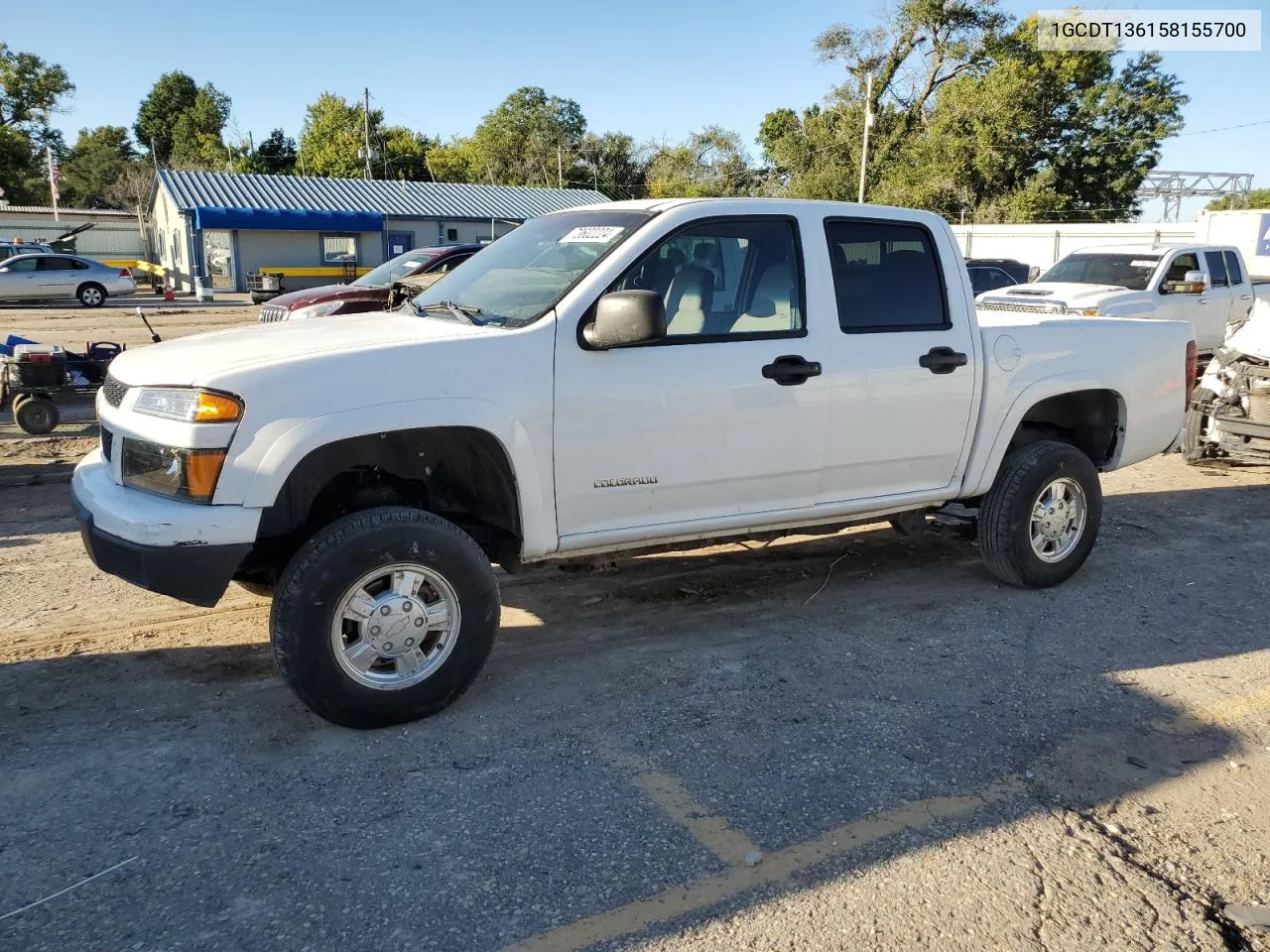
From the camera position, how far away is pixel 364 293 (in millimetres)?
13156

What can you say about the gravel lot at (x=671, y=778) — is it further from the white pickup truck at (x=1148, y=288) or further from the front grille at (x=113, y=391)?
the white pickup truck at (x=1148, y=288)

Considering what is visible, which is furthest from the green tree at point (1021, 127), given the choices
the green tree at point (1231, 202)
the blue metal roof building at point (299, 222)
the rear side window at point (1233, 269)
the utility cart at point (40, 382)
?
the utility cart at point (40, 382)

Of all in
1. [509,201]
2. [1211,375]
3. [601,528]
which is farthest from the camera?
[509,201]

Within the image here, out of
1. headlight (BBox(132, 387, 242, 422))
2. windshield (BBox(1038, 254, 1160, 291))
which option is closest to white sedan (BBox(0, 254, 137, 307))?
windshield (BBox(1038, 254, 1160, 291))

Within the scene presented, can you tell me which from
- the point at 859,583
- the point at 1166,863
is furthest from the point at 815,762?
the point at 859,583

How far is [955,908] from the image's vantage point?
2.86 m

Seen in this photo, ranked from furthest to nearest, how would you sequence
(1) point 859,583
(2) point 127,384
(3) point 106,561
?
(1) point 859,583 < (2) point 127,384 < (3) point 106,561

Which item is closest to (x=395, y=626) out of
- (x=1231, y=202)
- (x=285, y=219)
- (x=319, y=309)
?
(x=319, y=309)

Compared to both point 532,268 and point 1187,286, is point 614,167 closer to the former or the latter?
point 1187,286

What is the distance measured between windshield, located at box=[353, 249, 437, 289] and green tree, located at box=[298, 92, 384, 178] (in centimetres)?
5985

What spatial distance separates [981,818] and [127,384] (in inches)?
134

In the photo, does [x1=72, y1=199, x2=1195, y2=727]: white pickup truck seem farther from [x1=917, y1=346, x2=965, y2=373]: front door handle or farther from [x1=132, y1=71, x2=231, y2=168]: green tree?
[x1=132, y1=71, x2=231, y2=168]: green tree

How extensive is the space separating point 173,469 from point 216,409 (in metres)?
0.29

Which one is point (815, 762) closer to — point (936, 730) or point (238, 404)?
point (936, 730)
